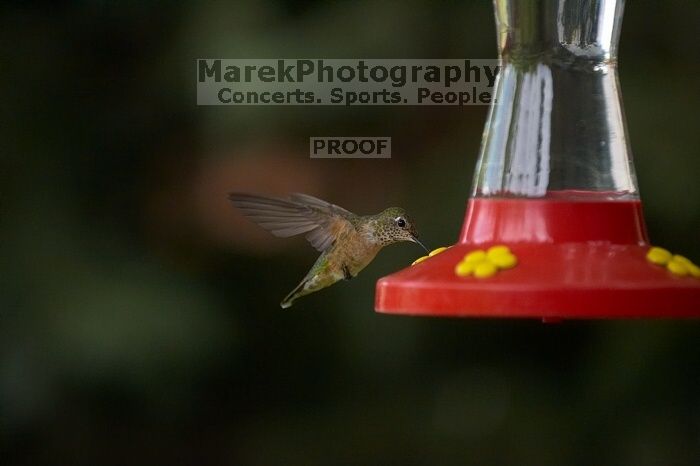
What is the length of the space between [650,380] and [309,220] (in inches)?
71.9

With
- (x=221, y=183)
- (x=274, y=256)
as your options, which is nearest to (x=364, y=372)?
(x=274, y=256)

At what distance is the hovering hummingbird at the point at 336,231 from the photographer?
3211mm

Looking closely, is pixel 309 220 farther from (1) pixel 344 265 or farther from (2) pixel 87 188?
(2) pixel 87 188

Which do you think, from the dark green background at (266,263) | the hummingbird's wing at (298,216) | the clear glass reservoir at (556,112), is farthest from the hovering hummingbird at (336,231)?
the dark green background at (266,263)

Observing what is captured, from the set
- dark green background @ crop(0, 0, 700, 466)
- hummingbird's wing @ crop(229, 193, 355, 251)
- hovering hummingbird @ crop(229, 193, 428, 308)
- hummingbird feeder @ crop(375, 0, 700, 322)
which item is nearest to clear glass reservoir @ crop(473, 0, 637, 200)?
hummingbird feeder @ crop(375, 0, 700, 322)

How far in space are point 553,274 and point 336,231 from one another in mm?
1635

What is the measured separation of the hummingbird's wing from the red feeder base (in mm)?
835

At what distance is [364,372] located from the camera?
502 centimetres

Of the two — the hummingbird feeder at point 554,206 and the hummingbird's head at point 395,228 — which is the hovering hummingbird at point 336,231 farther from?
the hummingbird feeder at point 554,206

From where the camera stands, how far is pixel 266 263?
16.5ft

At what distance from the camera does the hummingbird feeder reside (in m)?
1.73

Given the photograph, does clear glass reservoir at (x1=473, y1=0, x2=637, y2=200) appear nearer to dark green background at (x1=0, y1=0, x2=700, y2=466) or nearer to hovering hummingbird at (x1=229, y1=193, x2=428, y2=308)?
hovering hummingbird at (x1=229, y1=193, x2=428, y2=308)

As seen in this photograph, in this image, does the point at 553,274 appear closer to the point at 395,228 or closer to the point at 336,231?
the point at 395,228

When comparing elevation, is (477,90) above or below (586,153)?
above
